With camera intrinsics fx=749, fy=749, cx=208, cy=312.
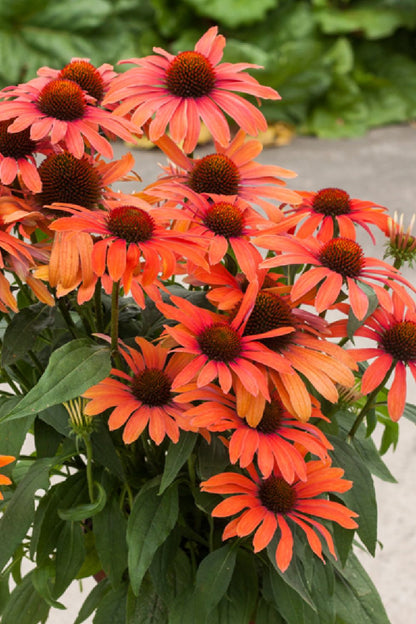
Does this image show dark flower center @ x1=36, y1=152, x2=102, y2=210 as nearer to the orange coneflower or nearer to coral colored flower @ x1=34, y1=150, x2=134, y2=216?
coral colored flower @ x1=34, y1=150, x2=134, y2=216

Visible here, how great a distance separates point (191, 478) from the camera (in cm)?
54

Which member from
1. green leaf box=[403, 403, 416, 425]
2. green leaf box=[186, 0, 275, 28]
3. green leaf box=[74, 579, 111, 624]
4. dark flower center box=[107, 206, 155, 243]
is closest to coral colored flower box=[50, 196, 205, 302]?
dark flower center box=[107, 206, 155, 243]

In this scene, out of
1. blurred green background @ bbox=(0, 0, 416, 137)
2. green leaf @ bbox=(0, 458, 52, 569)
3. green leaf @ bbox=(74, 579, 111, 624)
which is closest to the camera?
green leaf @ bbox=(0, 458, 52, 569)

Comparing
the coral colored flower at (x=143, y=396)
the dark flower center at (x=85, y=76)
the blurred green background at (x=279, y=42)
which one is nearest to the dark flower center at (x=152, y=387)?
the coral colored flower at (x=143, y=396)

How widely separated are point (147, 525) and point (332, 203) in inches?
→ 10.3

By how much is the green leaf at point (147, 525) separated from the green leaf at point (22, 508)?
0.07 m

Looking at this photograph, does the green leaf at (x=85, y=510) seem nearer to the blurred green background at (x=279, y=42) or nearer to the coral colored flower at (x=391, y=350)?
the coral colored flower at (x=391, y=350)

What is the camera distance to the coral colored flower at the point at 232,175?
53 cm

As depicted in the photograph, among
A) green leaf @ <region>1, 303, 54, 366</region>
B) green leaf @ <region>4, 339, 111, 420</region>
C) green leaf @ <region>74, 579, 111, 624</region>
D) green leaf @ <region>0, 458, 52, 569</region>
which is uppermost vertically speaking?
green leaf @ <region>4, 339, 111, 420</region>

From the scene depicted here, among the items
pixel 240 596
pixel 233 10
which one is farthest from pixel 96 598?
pixel 233 10

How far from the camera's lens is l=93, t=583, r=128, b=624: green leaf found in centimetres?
61

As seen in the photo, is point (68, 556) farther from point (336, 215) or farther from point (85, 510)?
point (336, 215)

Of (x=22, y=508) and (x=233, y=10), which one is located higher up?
(x=22, y=508)

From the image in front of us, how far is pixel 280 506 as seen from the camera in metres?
0.49
